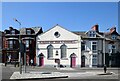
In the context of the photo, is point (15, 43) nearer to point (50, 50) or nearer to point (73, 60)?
point (50, 50)

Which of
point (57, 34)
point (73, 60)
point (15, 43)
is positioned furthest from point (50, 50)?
point (15, 43)

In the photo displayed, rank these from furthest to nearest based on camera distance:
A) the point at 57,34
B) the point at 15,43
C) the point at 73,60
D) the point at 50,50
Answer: the point at 15,43 < the point at 57,34 < the point at 50,50 < the point at 73,60

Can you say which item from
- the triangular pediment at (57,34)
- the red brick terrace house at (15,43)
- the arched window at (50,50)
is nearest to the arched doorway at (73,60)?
the triangular pediment at (57,34)

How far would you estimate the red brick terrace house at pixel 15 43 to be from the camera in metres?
60.6

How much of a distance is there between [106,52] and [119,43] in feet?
13.4

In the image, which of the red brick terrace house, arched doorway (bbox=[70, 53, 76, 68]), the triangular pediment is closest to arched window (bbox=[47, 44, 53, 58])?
the triangular pediment

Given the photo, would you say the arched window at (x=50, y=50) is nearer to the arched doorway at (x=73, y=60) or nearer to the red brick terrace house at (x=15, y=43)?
the red brick terrace house at (x=15, y=43)

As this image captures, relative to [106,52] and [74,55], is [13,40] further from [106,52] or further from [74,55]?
[106,52]

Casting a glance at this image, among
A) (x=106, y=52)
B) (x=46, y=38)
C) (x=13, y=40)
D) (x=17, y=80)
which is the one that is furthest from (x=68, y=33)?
(x=17, y=80)

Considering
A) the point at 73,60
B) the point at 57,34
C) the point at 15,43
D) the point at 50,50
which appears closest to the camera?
the point at 73,60

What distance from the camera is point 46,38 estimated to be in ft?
193

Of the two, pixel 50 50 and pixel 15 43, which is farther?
pixel 15 43

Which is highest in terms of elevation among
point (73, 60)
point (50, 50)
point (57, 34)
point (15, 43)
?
point (57, 34)

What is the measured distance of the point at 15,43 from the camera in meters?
62.2
